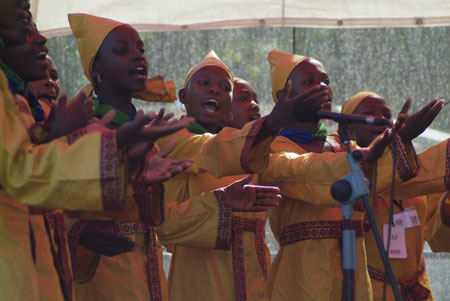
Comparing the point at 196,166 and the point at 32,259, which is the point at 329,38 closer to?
the point at 196,166

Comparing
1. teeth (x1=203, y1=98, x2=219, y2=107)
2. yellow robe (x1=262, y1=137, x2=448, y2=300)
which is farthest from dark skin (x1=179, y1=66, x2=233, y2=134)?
yellow robe (x1=262, y1=137, x2=448, y2=300)

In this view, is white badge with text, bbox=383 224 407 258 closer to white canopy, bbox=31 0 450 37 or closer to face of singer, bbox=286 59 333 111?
face of singer, bbox=286 59 333 111

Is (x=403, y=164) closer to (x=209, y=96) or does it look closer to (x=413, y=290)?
(x=209, y=96)

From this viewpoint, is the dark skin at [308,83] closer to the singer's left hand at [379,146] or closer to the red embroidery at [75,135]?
the singer's left hand at [379,146]

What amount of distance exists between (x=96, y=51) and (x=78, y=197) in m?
1.74

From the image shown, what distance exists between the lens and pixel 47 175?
2.45 metres

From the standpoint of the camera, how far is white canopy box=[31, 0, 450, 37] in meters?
5.83

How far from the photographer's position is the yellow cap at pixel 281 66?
493 centimetres

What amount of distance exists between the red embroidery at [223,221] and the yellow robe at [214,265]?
0.06 metres

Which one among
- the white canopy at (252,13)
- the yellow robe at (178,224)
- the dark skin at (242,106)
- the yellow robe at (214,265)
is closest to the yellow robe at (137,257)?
the yellow robe at (178,224)

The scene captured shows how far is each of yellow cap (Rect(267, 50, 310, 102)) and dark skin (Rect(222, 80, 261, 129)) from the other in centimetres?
51

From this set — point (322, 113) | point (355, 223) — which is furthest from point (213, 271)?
point (322, 113)

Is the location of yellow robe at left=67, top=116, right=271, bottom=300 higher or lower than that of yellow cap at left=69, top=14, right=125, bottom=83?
lower

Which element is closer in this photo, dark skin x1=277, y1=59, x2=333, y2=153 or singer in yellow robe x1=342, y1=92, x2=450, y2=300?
dark skin x1=277, y1=59, x2=333, y2=153
